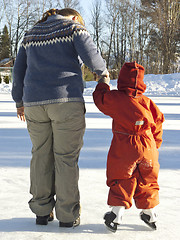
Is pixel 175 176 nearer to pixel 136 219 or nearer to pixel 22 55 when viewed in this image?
pixel 136 219

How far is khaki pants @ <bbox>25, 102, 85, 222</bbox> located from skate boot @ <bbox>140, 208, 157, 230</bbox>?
1.41 ft

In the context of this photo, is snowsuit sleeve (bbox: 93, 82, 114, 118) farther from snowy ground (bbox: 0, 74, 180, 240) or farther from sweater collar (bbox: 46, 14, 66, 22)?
snowy ground (bbox: 0, 74, 180, 240)

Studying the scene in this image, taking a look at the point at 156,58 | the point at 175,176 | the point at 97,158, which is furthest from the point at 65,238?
the point at 156,58

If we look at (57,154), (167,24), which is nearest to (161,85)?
(167,24)

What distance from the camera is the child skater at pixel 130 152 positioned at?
1944 mm

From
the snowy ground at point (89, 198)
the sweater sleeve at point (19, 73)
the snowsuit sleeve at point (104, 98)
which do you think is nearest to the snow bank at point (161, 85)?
the snowy ground at point (89, 198)

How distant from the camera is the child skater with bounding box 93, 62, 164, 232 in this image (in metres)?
1.94

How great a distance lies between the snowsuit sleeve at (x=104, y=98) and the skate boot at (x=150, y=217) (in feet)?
2.12

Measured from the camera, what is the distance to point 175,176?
3.10 meters

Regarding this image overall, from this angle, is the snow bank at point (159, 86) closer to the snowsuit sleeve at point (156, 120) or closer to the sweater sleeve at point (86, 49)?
the snowsuit sleeve at point (156, 120)

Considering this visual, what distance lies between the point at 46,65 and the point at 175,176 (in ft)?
5.97

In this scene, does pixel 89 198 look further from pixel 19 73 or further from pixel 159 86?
pixel 159 86

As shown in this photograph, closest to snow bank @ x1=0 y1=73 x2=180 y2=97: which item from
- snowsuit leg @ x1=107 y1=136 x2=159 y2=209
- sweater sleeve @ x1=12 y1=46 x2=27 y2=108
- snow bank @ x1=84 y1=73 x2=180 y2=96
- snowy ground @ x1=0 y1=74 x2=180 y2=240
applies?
snow bank @ x1=84 y1=73 x2=180 y2=96

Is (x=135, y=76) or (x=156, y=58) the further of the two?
(x=156, y=58)
